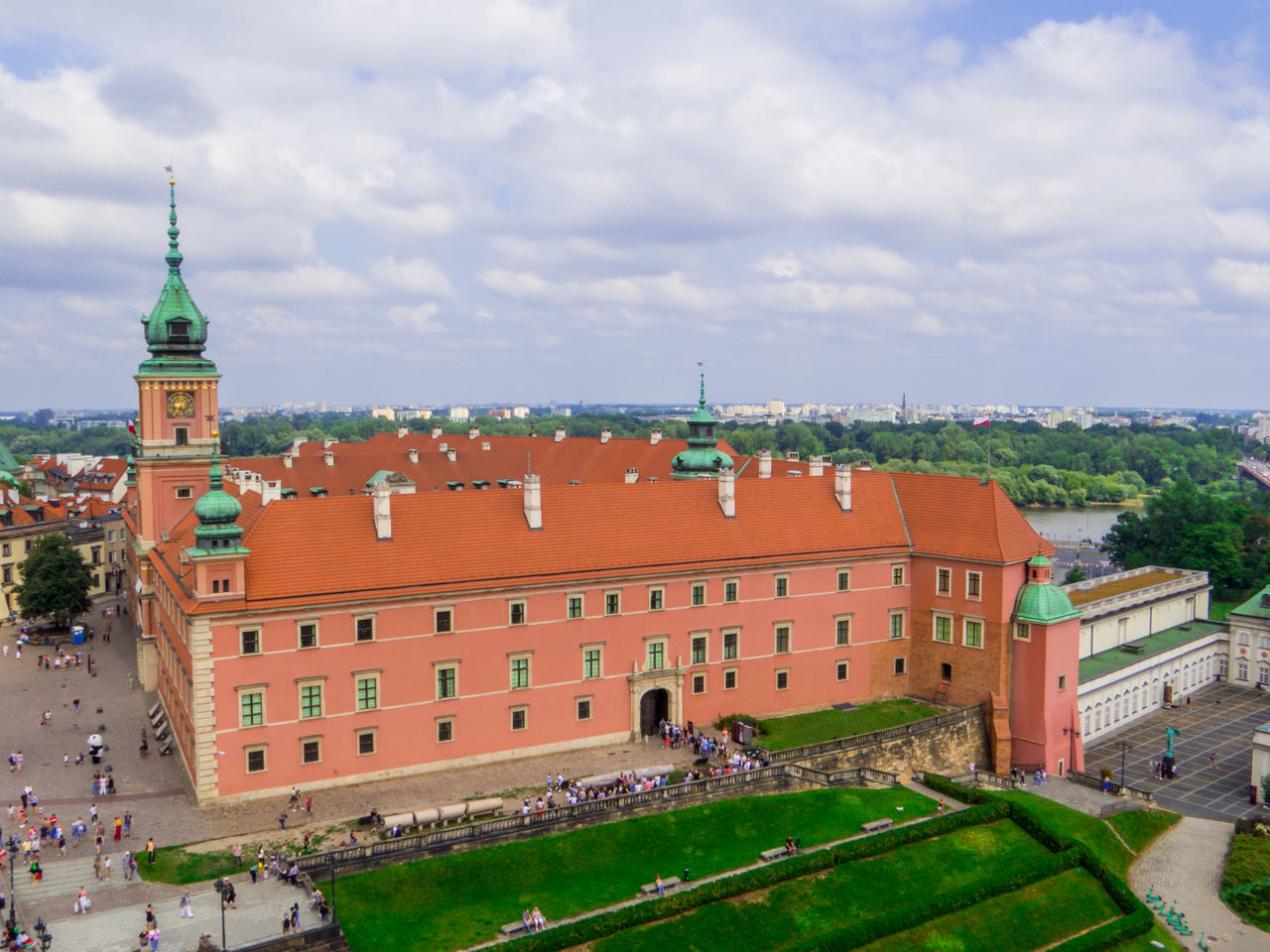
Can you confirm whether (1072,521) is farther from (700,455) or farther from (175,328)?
(175,328)

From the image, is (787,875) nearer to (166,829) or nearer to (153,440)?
(166,829)

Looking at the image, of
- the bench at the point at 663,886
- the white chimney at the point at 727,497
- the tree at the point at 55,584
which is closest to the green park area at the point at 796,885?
the bench at the point at 663,886

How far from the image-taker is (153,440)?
63.1m

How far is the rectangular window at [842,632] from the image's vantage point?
5797 centimetres

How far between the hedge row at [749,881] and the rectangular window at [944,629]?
13.5 metres

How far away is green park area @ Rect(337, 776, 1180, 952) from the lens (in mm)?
35188

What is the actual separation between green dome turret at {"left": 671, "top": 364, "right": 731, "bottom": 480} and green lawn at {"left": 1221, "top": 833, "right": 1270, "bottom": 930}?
38128mm

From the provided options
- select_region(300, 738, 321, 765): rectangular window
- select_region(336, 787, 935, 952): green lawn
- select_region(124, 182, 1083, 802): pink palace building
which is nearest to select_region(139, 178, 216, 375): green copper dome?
select_region(124, 182, 1083, 802): pink palace building

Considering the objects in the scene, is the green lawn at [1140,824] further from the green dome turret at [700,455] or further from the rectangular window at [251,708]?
the rectangular window at [251,708]

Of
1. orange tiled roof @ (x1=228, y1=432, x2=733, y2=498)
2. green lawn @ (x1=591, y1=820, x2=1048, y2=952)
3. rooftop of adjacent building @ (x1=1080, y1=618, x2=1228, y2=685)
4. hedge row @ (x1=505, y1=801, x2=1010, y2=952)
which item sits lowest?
green lawn @ (x1=591, y1=820, x2=1048, y2=952)

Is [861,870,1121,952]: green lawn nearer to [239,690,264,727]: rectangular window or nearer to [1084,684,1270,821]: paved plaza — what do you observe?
[1084,684,1270,821]: paved plaza

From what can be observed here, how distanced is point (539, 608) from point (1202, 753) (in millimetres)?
43777

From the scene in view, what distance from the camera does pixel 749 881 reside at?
38312mm

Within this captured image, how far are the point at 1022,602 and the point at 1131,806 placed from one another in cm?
1157
